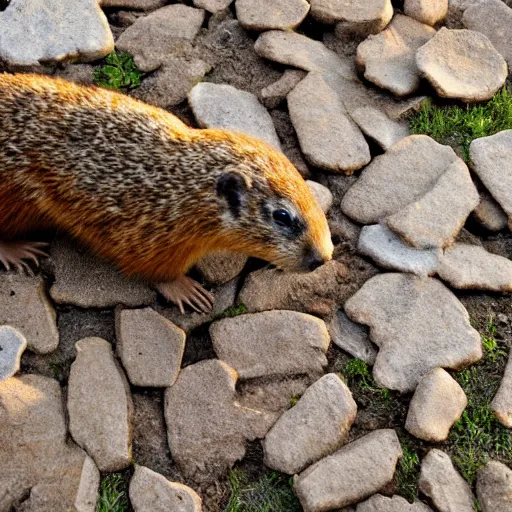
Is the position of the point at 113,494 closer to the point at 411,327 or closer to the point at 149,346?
the point at 149,346

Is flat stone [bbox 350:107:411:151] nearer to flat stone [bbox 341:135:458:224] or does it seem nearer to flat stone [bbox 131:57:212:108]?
flat stone [bbox 341:135:458:224]

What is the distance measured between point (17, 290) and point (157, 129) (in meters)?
1.25

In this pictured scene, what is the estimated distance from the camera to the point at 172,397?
463cm

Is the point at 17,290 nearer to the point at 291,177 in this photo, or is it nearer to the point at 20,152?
the point at 20,152

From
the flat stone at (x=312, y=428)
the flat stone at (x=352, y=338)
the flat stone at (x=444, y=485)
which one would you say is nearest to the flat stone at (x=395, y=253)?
the flat stone at (x=352, y=338)

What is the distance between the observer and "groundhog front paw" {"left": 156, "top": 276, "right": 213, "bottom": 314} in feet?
16.4

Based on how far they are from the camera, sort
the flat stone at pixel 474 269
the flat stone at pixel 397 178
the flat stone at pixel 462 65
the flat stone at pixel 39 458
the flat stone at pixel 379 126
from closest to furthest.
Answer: the flat stone at pixel 39 458 < the flat stone at pixel 474 269 < the flat stone at pixel 397 178 < the flat stone at pixel 379 126 < the flat stone at pixel 462 65

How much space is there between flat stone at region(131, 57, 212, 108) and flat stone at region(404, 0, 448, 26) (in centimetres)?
163

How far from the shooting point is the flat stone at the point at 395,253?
17.0 feet

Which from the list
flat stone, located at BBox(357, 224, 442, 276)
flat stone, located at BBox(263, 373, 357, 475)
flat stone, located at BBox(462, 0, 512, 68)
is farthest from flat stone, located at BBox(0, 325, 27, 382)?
flat stone, located at BBox(462, 0, 512, 68)

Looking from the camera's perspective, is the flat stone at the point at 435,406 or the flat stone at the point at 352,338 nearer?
the flat stone at the point at 435,406

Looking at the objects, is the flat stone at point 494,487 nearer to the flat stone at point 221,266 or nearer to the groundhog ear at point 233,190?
the flat stone at point 221,266

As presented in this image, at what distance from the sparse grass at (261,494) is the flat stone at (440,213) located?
172cm

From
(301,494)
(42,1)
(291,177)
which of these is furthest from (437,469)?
(42,1)
